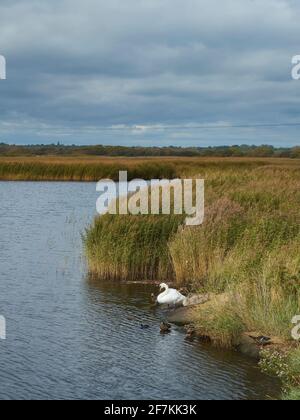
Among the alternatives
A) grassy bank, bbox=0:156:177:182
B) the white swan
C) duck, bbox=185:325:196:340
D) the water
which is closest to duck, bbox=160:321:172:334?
the water

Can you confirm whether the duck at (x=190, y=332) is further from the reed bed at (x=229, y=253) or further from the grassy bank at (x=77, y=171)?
the grassy bank at (x=77, y=171)

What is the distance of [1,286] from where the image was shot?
1761 centimetres

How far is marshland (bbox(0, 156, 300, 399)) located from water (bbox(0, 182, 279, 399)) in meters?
0.02

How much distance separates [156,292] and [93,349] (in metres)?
4.50

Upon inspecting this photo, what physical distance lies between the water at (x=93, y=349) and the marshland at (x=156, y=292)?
0.08 feet

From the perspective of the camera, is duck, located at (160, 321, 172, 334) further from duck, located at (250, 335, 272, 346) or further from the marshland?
duck, located at (250, 335, 272, 346)

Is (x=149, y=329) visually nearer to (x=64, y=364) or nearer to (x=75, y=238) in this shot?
(x=64, y=364)

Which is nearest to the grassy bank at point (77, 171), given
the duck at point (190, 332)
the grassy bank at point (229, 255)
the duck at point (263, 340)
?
the grassy bank at point (229, 255)

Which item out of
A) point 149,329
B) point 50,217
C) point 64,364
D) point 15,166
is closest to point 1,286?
point 149,329

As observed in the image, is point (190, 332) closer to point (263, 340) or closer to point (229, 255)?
point (263, 340)

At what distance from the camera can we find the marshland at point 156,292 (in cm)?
1102

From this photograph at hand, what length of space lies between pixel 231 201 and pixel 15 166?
147 feet
